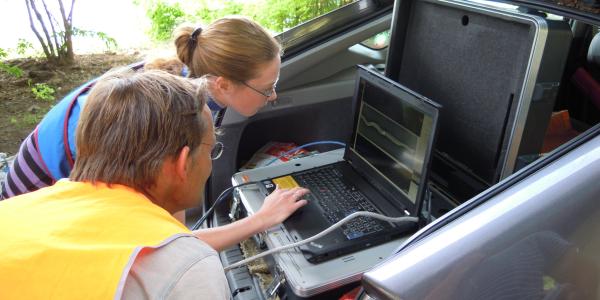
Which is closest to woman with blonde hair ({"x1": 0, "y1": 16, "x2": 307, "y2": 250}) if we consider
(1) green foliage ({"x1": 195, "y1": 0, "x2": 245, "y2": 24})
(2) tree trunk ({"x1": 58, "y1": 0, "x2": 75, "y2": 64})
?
(2) tree trunk ({"x1": 58, "y1": 0, "x2": 75, "y2": 64})

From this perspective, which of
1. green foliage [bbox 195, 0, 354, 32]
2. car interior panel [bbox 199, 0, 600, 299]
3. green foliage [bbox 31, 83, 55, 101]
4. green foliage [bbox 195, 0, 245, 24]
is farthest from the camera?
green foliage [bbox 195, 0, 245, 24]

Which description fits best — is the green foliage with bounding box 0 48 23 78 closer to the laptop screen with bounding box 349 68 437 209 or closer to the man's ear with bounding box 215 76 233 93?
the man's ear with bounding box 215 76 233 93

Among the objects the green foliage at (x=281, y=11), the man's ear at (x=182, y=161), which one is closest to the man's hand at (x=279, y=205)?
the man's ear at (x=182, y=161)

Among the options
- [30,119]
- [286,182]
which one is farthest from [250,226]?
[30,119]

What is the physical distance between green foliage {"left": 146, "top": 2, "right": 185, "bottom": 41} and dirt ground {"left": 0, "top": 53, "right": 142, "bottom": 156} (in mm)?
801

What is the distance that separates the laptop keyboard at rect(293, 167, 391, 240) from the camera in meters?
1.45

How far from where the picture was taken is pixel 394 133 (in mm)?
1584

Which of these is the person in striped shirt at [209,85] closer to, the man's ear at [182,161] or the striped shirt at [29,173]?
the striped shirt at [29,173]

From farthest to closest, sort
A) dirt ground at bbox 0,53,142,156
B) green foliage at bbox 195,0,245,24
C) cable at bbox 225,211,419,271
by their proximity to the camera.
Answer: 1. green foliage at bbox 195,0,245,24
2. dirt ground at bbox 0,53,142,156
3. cable at bbox 225,211,419,271

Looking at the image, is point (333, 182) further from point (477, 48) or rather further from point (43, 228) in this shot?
point (43, 228)

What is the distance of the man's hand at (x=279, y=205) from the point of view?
1.52 meters

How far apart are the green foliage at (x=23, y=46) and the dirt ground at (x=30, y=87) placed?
0.27ft

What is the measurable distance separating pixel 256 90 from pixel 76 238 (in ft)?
3.77

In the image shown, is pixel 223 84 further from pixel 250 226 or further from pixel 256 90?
pixel 250 226
